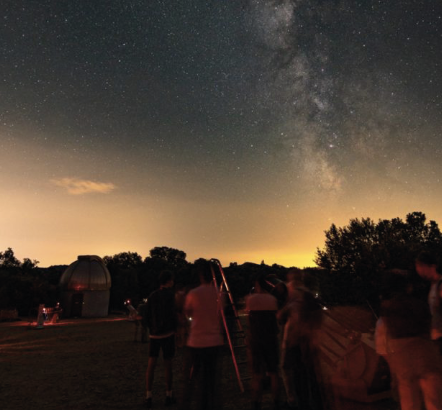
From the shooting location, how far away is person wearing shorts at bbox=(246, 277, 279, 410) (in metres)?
4.76

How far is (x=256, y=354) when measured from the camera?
4824 mm

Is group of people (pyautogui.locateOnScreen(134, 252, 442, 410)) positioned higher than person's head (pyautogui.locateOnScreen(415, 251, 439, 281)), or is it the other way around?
person's head (pyautogui.locateOnScreen(415, 251, 439, 281))

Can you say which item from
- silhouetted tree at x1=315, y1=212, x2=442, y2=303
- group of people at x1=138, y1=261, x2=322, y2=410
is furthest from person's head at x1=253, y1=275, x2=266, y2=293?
silhouetted tree at x1=315, y1=212, x2=442, y2=303

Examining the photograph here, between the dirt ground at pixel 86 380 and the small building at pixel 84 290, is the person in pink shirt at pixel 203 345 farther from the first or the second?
the small building at pixel 84 290

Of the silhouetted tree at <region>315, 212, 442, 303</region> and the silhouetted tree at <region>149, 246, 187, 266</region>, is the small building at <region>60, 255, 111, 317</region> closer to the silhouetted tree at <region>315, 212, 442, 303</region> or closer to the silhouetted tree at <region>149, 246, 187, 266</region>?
the silhouetted tree at <region>315, 212, 442, 303</region>

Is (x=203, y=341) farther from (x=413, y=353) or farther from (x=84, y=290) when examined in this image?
(x=84, y=290)

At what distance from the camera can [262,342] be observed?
15.9ft

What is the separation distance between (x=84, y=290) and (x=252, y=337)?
29426mm

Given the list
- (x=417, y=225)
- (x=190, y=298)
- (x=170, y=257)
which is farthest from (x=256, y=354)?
(x=170, y=257)

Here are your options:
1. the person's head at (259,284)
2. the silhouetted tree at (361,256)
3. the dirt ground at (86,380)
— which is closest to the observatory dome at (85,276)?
the dirt ground at (86,380)

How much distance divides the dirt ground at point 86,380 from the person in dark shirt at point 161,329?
53 centimetres

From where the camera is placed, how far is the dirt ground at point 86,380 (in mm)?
5592

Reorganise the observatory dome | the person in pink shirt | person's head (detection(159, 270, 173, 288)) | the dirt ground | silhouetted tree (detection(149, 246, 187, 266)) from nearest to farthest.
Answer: the person in pink shirt → person's head (detection(159, 270, 173, 288)) → the dirt ground → the observatory dome → silhouetted tree (detection(149, 246, 187, 266))

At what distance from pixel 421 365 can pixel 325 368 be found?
3368 mm
